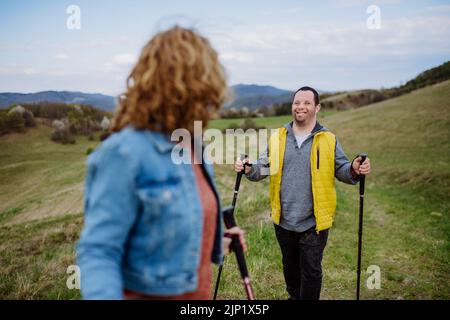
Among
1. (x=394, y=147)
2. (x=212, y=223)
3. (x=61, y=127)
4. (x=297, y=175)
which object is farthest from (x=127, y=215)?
(x=61, y=127)

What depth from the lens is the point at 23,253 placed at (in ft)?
28.8

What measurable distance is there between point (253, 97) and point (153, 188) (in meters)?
82.7

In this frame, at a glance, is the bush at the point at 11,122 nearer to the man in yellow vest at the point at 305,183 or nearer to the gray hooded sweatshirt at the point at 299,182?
the man in yellow vest at the point at 305,183

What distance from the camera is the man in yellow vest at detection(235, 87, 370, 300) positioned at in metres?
4.58

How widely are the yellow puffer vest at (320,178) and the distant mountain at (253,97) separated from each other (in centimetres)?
100

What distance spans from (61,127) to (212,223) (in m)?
56.0

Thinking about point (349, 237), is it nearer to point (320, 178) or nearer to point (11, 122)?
point (320, 178)

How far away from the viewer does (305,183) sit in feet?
15.3

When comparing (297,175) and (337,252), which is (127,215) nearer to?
(297,175)

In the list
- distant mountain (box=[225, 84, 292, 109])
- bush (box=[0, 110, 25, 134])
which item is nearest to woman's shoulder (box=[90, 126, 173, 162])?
distant mountain (box=[225, 84, 292, 109])

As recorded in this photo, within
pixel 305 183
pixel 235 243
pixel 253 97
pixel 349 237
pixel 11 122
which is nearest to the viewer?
pixel 235 243

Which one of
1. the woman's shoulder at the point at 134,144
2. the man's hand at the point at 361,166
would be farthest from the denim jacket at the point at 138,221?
the man's hand at the point at 361,166

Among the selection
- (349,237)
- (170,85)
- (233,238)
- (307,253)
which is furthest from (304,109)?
(349,237)

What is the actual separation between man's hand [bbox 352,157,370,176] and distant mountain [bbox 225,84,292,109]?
1629mm
